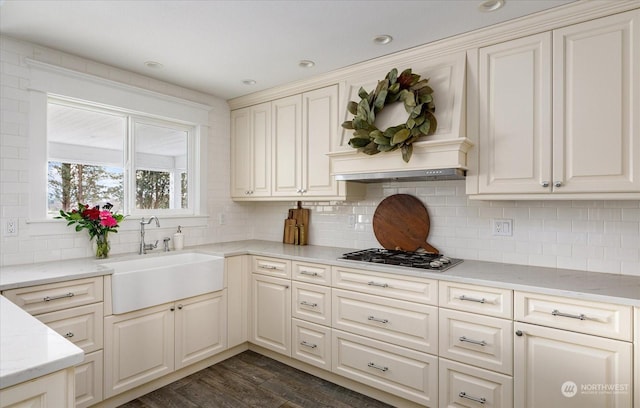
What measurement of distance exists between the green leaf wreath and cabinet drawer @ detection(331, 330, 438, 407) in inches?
49.9

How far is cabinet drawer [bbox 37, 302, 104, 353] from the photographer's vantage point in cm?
204

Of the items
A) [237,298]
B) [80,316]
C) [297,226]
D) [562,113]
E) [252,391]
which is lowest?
[252,391]

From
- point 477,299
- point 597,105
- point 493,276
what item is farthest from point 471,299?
point 597,105

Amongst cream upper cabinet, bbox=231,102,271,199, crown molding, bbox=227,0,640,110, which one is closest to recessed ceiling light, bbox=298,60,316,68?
crown molding, bbox=227,0,640,110

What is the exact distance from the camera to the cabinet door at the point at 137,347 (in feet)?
7.47

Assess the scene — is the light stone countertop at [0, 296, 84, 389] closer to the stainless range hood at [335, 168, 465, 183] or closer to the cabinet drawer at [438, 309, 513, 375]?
the cabinet drawer at [438, 309, 513, 375]

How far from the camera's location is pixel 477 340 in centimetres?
198

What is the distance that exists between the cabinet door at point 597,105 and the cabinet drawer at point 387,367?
1.33 metres

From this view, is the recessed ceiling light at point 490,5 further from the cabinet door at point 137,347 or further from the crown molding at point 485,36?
the cabinet door at point 137,347

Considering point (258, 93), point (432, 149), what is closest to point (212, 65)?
point (258, 93)

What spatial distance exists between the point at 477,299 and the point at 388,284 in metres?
0.55

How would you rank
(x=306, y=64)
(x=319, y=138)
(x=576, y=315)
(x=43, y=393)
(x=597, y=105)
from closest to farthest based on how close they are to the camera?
1. (x=43, y=393)
2. (x=576, y=315)
3. (x=597, y=105)
4. (x=306, y=64)
5. (x=319, y=138)

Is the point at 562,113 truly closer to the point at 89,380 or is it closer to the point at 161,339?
the point at 161,339

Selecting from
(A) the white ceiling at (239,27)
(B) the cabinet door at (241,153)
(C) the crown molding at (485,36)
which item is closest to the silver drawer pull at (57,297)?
(A) the white ceiling at (239,27)
